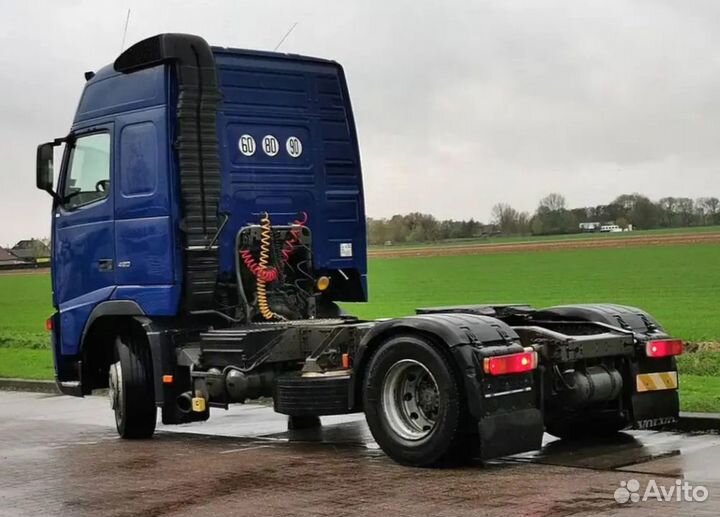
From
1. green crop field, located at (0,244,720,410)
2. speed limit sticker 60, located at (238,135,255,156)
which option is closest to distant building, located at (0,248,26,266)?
green crop field, located at (0,244,720,410)

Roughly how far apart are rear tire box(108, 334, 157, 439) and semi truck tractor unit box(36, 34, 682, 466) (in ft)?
0.06

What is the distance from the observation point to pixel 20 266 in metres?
93.9

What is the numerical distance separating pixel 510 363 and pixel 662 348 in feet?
6.50

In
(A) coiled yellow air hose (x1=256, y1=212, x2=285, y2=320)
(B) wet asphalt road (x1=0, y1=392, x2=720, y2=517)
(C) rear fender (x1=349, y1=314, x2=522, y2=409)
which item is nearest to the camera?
(B) wet asphalt road (x1=0, y1=392, x2=720, y2=517)

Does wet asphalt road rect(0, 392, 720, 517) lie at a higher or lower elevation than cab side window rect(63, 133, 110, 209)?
lower

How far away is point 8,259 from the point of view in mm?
97562

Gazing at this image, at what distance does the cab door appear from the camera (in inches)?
454

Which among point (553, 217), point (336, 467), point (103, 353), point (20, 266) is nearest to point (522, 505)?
point (336, 467)

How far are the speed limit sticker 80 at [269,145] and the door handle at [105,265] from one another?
1711 millimetres

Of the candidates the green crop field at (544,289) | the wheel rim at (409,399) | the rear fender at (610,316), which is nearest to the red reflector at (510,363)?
the wheel rim at (409,399)

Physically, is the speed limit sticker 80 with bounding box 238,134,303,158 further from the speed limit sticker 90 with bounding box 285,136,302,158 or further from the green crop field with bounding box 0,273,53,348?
the green crop field with bounding box 0,273,53,348

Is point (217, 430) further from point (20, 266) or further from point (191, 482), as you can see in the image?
point (20, 266)

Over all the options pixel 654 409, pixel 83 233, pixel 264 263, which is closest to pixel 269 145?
pixel 264 263

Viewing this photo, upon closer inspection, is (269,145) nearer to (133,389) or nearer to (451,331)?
(133,389)
